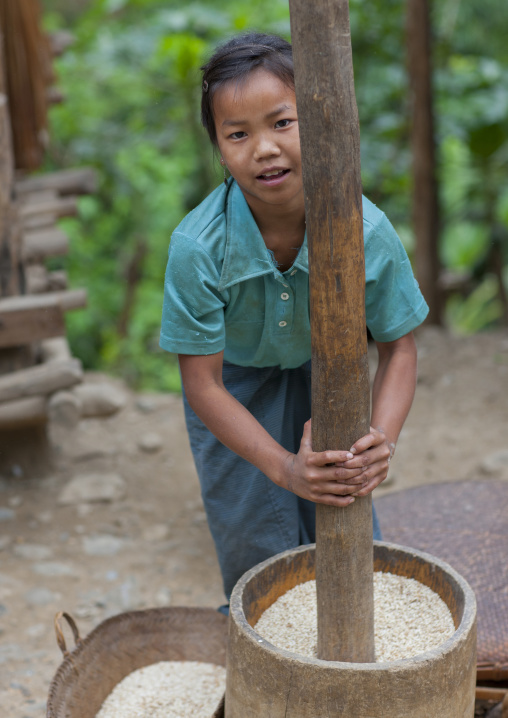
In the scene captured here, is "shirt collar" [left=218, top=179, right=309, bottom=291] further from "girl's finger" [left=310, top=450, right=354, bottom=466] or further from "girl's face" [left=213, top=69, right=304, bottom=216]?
"girl's finger" [left=310, top=450, right=354, bottom=466]

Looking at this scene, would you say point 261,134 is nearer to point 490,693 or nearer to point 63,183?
point 490,693

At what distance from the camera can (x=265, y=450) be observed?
1678mm

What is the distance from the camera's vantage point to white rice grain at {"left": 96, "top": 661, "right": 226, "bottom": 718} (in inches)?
80.7

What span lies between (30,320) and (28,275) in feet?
2.63

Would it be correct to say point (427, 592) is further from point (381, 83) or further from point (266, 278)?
point (381, 83)

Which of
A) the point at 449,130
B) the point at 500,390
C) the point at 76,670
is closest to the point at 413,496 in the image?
the point at 76,670

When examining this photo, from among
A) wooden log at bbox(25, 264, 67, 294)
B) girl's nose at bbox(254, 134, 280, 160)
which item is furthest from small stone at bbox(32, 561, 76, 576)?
girl's nose at bbox(254, 134, 280, 160)

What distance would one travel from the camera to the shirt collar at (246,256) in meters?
1.77

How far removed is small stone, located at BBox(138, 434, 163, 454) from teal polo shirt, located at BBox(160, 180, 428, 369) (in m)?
2.53

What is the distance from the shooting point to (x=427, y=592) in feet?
6.03

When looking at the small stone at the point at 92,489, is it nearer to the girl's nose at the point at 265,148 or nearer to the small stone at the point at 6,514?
the small stone at the point at 6,514

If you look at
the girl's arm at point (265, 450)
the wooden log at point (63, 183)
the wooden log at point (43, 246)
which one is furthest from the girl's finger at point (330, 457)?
the wooden log at point (63, 183)

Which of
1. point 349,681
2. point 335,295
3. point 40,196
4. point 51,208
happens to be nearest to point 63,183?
point 40,196

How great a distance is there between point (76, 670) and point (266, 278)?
114 centimetres
